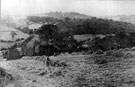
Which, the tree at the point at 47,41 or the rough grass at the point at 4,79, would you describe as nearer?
the rough grass at the point at 4,79

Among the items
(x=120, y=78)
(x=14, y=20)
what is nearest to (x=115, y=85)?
(x=120, y=78)

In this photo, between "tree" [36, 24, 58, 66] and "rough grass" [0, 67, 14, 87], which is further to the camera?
"tree" [36, 24, 58, 66]

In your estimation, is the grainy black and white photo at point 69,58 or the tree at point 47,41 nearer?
the grainy black and white photo at point 69,58

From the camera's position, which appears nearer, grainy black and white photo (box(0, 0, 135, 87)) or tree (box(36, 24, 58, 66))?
grainy black and white photo (box(0, 0, 135, 87))

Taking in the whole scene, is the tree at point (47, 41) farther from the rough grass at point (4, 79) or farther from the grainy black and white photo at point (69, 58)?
the rough grass at point (4, 79)

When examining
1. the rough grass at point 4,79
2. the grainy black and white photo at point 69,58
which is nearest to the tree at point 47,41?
the grainy black and white photo at point 69,58

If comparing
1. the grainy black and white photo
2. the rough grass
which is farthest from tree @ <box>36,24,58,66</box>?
the rough grass

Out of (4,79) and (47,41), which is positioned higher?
(47,41)

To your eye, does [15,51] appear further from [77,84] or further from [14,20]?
[14,20]

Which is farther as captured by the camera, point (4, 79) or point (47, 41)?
point (47, 41)

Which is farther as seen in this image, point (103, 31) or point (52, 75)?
point (103, 31)

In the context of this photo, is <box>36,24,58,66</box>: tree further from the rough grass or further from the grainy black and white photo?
the rough grass
